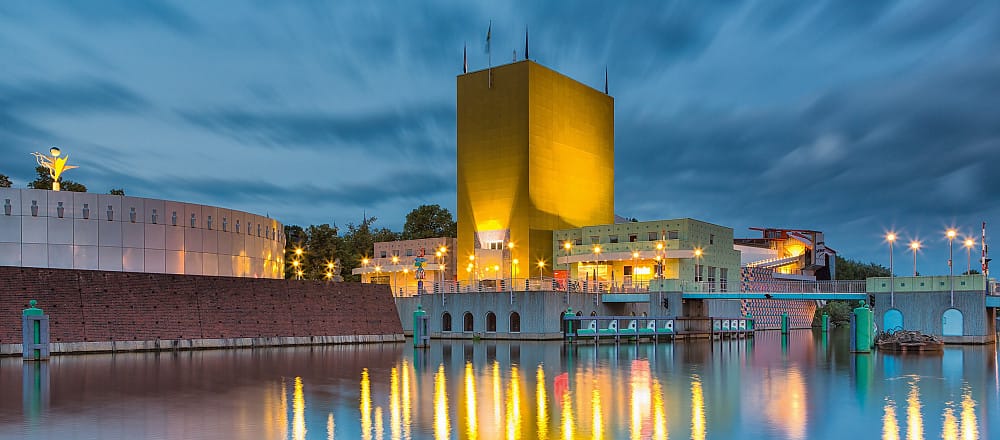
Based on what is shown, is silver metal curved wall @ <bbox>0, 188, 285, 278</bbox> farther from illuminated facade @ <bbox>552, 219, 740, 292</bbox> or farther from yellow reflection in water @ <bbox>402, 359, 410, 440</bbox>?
illuminated facade @ <bbox>552, 219, 740, 292</bbox>

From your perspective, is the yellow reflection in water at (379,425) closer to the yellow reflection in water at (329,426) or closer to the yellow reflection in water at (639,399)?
the yellow reflection in water at (329,426)

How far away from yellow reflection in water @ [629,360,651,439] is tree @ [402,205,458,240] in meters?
89.6

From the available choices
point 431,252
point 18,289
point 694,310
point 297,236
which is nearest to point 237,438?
point 18,289

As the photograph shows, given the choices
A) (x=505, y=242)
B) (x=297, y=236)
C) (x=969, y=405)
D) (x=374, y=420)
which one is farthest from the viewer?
(x=297, y=236)

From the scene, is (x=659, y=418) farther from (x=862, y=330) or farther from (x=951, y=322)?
(x=951, y=322)

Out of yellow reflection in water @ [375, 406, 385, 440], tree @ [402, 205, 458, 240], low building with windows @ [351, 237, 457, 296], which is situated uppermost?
tree @ [402, 205, 458, 240]

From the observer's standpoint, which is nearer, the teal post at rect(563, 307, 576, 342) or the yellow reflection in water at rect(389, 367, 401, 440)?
the yellow reflection in water at rect(389, 367, 401, 440)

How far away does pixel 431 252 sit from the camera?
100 m

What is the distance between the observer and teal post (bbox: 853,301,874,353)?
44219mm

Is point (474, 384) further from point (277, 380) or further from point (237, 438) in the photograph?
point (237, 438)

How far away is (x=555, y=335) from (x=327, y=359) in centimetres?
2955

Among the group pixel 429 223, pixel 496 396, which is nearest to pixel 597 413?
pixel 496 396

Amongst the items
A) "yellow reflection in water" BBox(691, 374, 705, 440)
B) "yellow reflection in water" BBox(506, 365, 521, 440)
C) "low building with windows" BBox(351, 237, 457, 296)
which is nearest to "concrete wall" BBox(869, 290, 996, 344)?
"yellow reflection in water" BBox(691, 374, 705, 440)

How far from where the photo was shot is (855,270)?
489ft
